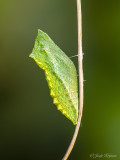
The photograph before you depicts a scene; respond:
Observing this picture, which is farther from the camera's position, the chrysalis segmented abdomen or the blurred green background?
the blurred green background

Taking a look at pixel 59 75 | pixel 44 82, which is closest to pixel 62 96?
Answer: pixel 59 75

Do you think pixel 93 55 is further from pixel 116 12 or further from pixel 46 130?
pixel 46 130

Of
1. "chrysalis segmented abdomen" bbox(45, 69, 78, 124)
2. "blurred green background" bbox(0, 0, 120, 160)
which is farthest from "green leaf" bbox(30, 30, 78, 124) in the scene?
"blurred green background" bbox(0, 0, 120, 160)

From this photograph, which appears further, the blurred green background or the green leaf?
the blurred green background

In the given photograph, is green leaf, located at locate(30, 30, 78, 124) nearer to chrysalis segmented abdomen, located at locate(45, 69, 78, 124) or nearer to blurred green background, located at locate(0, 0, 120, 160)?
chrysalis segmented abdomen, located at locate(45, 69, 78, 124)

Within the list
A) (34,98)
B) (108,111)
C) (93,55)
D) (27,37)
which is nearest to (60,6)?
(27,37)

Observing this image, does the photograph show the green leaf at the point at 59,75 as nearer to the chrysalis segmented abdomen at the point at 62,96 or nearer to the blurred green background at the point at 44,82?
the chrysalis segmented abdomen at the point at 62,96
